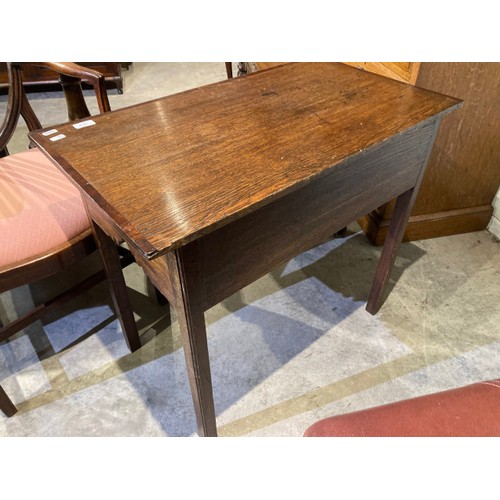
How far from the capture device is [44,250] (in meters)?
1.08

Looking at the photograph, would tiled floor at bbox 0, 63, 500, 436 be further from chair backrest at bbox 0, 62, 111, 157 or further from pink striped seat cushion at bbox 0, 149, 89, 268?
chair backrest at bbox 0, 62, 111, 157

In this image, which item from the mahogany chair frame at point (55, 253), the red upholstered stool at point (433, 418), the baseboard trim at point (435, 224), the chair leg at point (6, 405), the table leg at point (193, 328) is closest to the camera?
the red upholstered stool at point (433, 418)

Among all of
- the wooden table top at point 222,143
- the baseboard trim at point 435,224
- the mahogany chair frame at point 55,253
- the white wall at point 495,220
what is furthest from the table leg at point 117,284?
the white wall at point 495,220

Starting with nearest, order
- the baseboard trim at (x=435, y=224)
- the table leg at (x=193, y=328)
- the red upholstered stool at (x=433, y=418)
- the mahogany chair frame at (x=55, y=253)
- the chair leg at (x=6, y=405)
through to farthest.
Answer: the red upholstered stool at (x=433, y=418)
the table leg at (x=193, y=328)
the mahogany chair frame at (x=55, y=253)
the chair leg at (x=6, y=405)
the baseboard trim at (x=435, y=224)

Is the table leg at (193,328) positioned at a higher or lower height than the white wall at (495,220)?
higher

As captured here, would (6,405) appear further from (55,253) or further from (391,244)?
(391,244)

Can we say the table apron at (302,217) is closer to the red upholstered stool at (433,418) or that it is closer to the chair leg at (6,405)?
the red upholstered stool at (433,418)

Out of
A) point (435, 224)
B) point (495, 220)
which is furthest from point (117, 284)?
point (495, 220)

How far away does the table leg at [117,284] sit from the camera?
1124 mm

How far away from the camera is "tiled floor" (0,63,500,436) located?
1.26 metres

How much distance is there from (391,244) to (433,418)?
2.58ft

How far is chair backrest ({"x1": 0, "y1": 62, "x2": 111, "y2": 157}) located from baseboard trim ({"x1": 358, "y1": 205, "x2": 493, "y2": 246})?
3.86 ft

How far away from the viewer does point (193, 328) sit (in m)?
0.83

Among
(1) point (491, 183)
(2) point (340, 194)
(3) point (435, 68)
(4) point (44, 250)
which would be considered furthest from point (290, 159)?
(1) point (491, 183)
